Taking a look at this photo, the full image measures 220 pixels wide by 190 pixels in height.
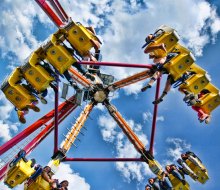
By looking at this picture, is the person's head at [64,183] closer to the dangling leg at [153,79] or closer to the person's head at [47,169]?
the person's head at [47,169]

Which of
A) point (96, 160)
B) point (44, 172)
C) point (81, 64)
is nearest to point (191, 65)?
point (81, 64)

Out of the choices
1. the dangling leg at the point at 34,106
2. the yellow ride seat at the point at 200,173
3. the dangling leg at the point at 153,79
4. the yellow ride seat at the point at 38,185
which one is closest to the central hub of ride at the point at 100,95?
the dangling leg at the point at 34,106

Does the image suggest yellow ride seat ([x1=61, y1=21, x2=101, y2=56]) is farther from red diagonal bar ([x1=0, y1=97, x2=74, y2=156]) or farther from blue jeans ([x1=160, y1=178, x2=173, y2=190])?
blue jeans ([x1=160, y1=178, x2=173, y2=190])

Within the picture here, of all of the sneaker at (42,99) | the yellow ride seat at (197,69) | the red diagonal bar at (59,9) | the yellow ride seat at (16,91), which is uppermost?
the yellow ride seat at (197,69)

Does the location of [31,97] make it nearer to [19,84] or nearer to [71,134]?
[19,84]

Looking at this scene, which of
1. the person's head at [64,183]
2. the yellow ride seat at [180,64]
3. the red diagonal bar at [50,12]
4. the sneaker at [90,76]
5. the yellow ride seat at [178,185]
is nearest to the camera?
the person's head at [64,183]

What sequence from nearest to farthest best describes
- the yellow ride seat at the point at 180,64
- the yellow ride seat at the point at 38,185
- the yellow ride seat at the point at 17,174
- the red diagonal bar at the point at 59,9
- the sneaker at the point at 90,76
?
the yellow ride seat at the point at 17,174
the yellow ride seat at the point at 38,185
the yellow ride seat at the point at 180,64
the sneaker at the point at 90,76
the red diagonal bar at the point at 59,9

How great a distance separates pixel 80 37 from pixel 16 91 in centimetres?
283

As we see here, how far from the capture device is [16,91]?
1475cm

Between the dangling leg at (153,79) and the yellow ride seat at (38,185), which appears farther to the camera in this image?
the dangling leg at (153,79)

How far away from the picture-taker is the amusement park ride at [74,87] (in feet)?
46.9

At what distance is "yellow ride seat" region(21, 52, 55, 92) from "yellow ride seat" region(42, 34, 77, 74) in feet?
1.46

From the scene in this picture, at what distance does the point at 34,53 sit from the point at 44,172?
3941mm

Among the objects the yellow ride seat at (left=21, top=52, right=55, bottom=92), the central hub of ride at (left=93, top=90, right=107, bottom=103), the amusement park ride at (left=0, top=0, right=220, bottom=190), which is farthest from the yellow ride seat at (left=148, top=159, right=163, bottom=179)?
the yellow ride seat at (left=21, top=52, right=55, bottom=92)
